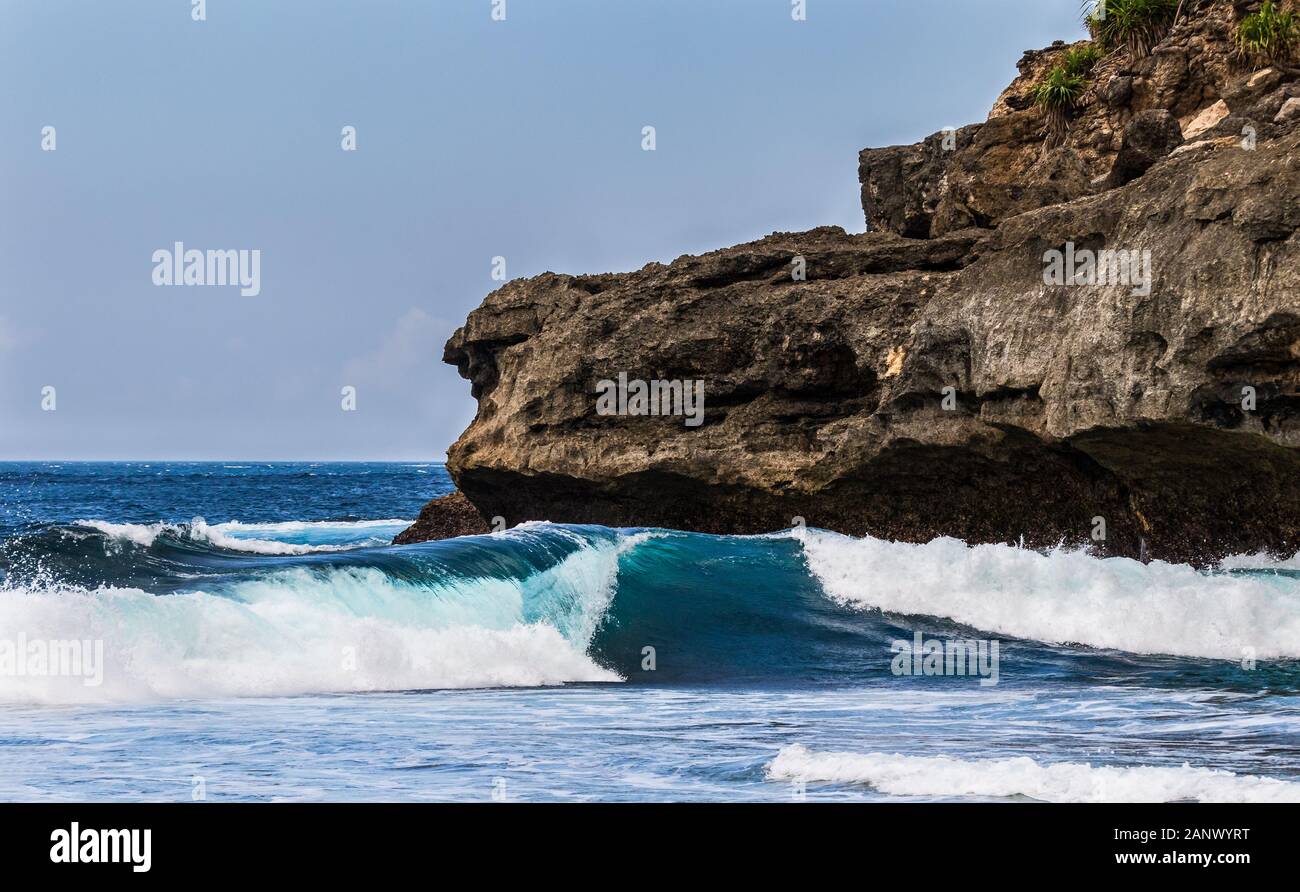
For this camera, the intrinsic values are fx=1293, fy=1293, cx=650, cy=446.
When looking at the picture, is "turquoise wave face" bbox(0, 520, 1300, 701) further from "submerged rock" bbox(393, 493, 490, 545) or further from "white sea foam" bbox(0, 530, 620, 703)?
"submerged rock" bbox(393, 493, 490, 545)

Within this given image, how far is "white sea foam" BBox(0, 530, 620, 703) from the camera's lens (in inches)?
431

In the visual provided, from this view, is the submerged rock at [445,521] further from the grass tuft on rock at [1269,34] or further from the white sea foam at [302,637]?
the grass tuft on rock at [1269,34]

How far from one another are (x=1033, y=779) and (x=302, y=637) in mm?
7452

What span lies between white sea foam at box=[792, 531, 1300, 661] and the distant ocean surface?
4 cm

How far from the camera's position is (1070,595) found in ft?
49.7

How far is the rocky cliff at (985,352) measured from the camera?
45.5 feet

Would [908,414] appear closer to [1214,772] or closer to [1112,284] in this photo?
[1112,284]

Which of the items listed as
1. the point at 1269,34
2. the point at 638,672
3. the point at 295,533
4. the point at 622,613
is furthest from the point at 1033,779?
the point at 295,533

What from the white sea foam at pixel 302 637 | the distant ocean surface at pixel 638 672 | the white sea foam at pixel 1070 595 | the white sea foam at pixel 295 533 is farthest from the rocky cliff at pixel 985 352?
the white sea foam at pixel 302 637

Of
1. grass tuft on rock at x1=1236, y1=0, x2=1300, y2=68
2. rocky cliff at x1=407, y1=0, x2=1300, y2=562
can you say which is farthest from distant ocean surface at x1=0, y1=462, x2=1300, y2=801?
grass tuft on rock at x1=1236, y1=0, x2=1300, y2=68

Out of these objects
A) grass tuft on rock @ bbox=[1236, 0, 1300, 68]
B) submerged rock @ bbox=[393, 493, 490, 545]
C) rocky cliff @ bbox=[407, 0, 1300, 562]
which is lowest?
submerged rock @ bbox=[393, 493, 490, 545]

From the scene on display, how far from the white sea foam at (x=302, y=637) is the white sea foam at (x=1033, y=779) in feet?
17.1

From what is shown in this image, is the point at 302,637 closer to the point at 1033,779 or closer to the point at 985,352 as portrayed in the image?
the point at 1033,779
